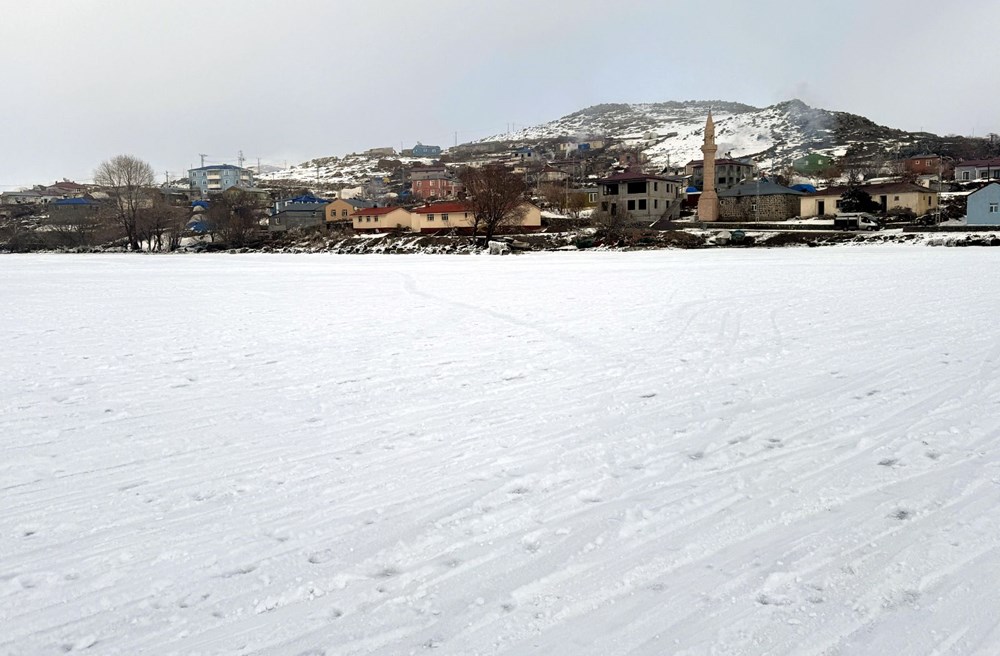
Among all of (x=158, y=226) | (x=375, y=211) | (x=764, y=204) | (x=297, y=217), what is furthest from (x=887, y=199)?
(x=158, y=226)

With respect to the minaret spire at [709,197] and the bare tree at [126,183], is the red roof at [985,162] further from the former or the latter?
the bare tree at [126,183]

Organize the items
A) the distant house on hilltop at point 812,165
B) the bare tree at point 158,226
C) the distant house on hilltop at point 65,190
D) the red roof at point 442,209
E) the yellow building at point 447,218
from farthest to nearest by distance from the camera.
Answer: the distant house on hilltop at point 65,190 < the distant house on hilltop at point 812,165 < the bare tree at point 158,226 < the red roof at point 442,209 < the yellow building at point 447,218

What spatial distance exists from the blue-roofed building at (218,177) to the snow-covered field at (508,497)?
542 ft

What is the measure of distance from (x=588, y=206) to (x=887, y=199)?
103ft

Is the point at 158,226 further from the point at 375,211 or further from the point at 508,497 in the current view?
the point at 508,497

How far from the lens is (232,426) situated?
20.5 feet

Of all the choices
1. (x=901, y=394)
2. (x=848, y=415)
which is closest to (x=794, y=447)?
(x=848, y=415)

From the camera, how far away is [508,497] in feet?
14.9

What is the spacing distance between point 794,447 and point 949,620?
2303mm

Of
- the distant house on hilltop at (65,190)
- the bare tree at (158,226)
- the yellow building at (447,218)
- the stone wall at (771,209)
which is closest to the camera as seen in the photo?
the stone wall at (771,209)

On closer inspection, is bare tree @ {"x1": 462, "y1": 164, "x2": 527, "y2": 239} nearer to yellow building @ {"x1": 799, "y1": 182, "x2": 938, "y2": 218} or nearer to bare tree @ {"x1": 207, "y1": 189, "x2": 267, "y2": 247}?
yellow building @ {"x1": 799, "y1": 182, "x2": 938, "y2": 218}

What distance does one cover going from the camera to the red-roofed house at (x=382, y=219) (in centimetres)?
7856

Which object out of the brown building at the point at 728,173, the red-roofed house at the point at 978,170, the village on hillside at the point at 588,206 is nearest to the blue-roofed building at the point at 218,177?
the village on hillside at the point at 588,206

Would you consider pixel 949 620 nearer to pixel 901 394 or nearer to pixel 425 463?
pixel 425 463
